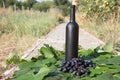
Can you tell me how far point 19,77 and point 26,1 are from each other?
191ft

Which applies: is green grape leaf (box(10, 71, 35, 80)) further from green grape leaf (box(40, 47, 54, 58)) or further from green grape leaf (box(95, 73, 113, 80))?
green grape leaf (box(40, 47, 54, 58))

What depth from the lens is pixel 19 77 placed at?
9.56ft

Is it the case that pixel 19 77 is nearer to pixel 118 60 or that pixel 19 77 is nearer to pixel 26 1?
pixel 118 60

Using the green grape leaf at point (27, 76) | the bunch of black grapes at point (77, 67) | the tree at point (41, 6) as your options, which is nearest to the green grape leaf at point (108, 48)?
the bunch of black grapes at point (77, 67)

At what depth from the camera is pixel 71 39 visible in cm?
341

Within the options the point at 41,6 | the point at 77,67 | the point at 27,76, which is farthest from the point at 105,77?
the point at 41,6

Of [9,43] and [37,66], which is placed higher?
[37,66]

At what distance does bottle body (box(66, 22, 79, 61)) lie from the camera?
3.41 m

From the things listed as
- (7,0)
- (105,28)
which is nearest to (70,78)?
(105,28)

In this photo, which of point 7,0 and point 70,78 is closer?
point 70,78

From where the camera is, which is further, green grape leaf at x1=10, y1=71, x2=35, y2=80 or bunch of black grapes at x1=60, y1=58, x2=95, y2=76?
bunch of black grapes at x1=60, y1=58, x2=95, y2=76

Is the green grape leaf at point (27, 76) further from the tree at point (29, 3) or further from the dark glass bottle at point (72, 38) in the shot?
the tree at point (29, 3)

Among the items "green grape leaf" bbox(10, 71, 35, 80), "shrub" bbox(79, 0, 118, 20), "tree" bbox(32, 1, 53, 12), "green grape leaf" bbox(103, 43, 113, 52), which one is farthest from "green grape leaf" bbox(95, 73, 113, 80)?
"tree" bbox(32, 1, 53, 12)

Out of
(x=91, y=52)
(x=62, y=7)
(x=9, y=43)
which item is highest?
(x=91, y=52)
